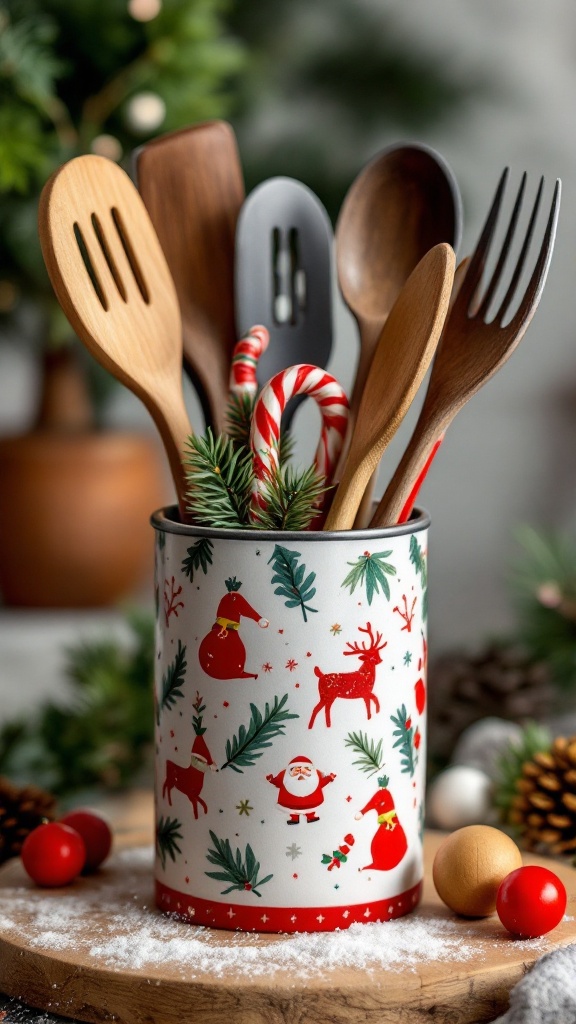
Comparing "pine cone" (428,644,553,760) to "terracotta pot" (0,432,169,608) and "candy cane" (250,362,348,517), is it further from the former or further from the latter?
"candy cane" (250,362,348,517)

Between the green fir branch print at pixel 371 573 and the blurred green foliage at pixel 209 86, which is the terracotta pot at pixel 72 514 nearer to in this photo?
the blurred green foliage at pixel 209 86

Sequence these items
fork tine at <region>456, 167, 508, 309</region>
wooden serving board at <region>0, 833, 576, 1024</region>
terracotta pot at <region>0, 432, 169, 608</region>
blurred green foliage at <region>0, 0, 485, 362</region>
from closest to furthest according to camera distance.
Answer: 1. wooden serving board at <region>0, 833, 576, 1024</region>
2. fork tine at <region>456, 167, 508, 309</region>
3. blurred green foliage at <region>0, 0, 485, 362</region>
4. terracotta pot at <region>0, 432, 169, 608</region>

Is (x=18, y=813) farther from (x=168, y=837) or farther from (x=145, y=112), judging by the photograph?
(x=145, y=112)

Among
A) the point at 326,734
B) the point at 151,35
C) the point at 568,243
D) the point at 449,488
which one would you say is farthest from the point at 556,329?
the point at 326,734

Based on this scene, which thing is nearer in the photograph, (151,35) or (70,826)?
(70,826)

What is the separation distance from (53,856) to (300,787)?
157mm

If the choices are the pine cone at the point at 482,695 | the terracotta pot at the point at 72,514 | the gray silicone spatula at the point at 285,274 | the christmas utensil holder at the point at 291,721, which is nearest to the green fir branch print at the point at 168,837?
the christmas utensil holder at the point at 291,721

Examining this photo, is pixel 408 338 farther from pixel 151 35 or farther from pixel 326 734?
pixel 151 35

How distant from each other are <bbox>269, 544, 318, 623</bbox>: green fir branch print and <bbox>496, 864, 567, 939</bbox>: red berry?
0.53ft

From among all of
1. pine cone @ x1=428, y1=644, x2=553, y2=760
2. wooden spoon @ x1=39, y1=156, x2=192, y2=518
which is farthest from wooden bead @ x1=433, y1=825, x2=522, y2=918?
pine cone @ x1=428, y1=644, x2=553, y2=760

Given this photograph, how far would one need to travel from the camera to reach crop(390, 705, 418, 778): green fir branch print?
0.54 meters

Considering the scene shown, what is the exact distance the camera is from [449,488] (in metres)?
1.29

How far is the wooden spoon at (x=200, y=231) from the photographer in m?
0.62

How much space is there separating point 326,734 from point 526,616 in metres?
0.61
